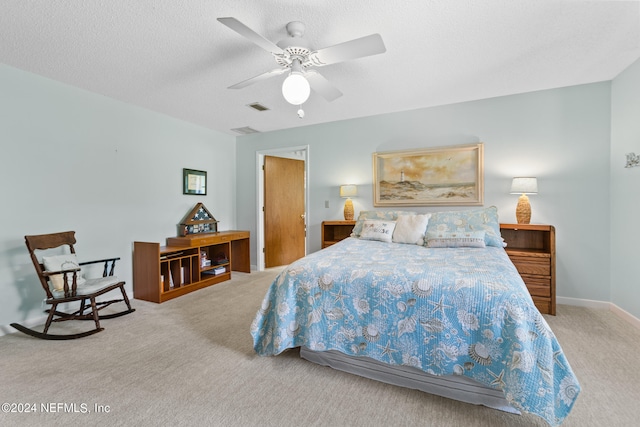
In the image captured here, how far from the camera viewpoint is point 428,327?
5.34 feet

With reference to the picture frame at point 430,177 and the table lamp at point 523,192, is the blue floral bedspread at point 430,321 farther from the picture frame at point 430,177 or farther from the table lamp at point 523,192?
the picture frame at point 430,177

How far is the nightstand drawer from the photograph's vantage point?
2.93 metres

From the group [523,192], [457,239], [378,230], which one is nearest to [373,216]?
[378,230]

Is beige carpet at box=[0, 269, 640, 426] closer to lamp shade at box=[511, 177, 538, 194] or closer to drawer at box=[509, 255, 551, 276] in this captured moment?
drawer at box=[509, 255, 551, 276]

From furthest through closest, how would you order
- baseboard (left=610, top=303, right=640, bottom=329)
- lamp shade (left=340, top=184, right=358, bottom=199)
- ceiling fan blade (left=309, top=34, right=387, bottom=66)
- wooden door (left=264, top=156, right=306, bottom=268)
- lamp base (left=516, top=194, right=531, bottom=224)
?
1. wooden door (left=264, top=156, right=306, bottom=268)
2. lamp shade (left=340, top=184, right=358, bottom=199)
3. lamp base (left=516, top=194, right=531, bottom=224)
4. baseboard (left=610, top=303, right=640, bottom=329)
5. ceiling fan blade (left=309, top=34, right=387, bottom=66)

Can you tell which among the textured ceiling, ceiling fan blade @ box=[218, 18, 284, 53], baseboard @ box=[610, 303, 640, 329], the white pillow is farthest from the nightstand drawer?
ceiling fan blade @ box=[218, 18, 284, 53]

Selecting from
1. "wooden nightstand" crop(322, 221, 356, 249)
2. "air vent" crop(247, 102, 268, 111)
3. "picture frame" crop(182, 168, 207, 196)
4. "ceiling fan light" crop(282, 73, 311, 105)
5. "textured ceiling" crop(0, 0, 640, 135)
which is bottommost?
"wooden nightstand" crop(322, 221, 356, 249)

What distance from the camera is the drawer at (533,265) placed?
115 inches

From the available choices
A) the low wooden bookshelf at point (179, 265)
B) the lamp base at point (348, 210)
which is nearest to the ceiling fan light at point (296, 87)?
the lamp base at point (348, 210)

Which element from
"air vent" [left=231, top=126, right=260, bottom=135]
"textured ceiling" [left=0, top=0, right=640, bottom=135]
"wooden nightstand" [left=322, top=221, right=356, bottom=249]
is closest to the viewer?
"textured ceiling" [left=0, top=0, right=640, bottom=135]

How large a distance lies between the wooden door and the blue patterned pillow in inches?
111

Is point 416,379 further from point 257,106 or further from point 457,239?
point 257,106

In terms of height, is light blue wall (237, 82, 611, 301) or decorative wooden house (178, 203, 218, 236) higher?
light blue wall (237, 82, 611, 301)

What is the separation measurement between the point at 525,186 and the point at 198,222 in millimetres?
4351
